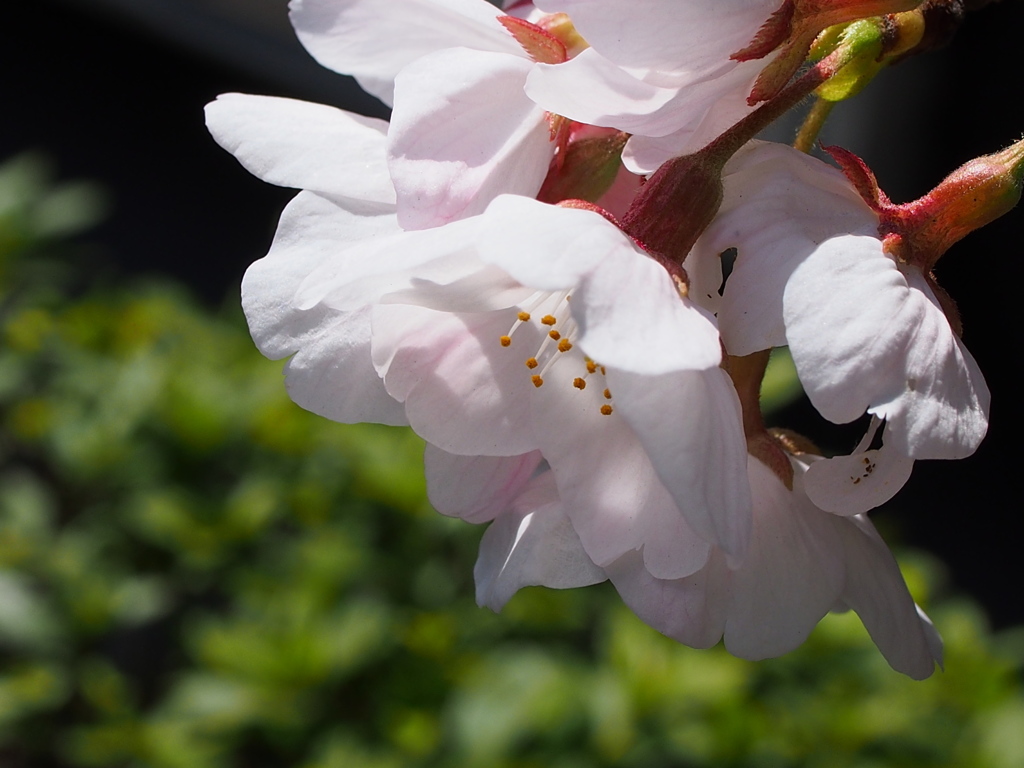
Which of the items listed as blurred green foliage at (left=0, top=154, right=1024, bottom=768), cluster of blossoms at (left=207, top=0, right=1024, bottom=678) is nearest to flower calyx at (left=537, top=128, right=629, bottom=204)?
cluster of blossoms at (left=207, top=0, right=1024, bottom=678)

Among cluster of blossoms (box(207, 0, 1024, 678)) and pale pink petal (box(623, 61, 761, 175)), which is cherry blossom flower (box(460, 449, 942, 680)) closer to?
cluster of blossoms (box(207, 0, 1024, 678))

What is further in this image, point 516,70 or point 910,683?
point 910,683

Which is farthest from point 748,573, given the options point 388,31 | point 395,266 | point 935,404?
point 388,31

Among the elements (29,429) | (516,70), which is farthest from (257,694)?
(516,70)

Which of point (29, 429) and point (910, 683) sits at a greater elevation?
point (29, 429)

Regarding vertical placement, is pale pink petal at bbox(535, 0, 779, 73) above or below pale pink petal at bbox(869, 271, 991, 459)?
above

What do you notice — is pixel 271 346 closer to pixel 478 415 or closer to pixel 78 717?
pixel 478 415

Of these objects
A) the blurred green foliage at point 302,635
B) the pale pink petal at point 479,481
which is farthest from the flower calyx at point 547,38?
the blurred green foliage at point 302,635
